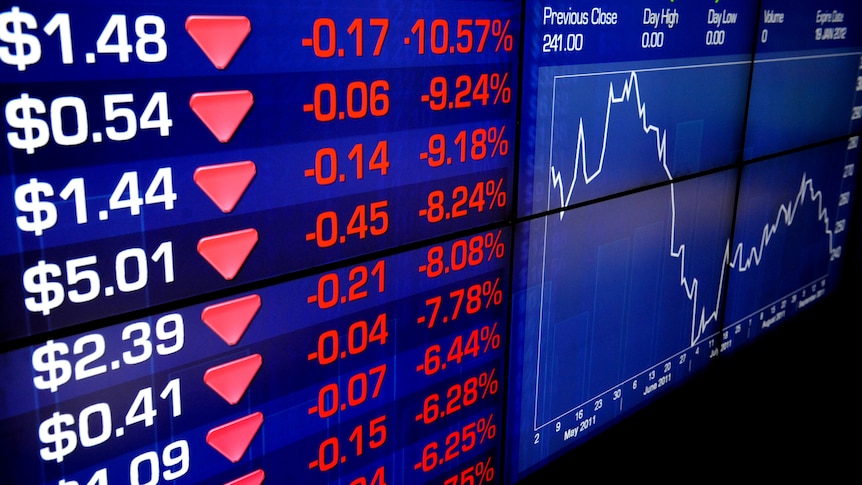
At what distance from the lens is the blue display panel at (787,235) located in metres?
2.44

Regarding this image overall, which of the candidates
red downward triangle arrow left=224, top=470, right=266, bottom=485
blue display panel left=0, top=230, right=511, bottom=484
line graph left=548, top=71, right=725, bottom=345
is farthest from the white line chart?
red downward triangle arrow left=224, top=470, right=266, bottom=485

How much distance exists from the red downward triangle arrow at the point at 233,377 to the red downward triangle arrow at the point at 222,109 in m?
0.35

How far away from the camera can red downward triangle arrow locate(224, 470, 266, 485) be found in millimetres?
1295

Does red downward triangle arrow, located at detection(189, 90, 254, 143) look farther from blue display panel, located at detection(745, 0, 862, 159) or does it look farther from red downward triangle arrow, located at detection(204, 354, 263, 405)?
blue display panel, located at detection(745, 0, 862, 159)

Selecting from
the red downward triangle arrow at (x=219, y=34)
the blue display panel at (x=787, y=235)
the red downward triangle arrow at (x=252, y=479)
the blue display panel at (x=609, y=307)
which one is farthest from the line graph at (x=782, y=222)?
the red downward triangle arrow at (x=219, y=34)

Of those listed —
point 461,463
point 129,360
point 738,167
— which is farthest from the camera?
point 738,167

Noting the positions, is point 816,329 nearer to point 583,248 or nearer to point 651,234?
point 651,234

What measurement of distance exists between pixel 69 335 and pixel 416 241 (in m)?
0.64

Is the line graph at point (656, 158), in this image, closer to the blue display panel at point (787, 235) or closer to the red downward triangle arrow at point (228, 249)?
the blue display panel at point (787, 235)

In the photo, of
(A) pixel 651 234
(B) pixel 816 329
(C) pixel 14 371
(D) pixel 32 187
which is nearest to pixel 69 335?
(C) pixel 14 371

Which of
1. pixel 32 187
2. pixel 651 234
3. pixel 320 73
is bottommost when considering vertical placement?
pixel 651 234

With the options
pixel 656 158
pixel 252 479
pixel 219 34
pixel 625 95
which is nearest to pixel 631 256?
pixel 656 158

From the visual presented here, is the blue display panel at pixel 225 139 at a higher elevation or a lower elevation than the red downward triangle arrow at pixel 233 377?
higher

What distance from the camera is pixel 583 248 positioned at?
185cm
